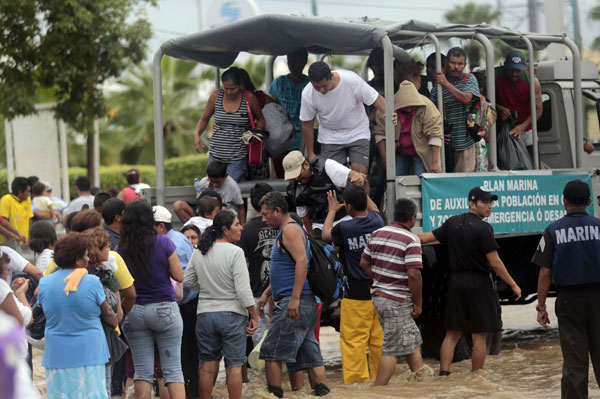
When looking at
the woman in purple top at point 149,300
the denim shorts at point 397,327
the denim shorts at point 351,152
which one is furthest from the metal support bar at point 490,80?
the woman in purple top at point 149,300

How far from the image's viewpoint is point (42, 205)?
38.2 ft

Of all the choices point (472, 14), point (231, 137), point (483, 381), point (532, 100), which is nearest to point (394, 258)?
point (483, 381)

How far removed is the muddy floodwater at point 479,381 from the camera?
6.60 metres

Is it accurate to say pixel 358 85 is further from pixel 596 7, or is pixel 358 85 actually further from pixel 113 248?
pixel 596 7

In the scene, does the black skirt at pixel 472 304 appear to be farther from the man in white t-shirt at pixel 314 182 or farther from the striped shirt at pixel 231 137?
the striped shirt at pixel 231 137

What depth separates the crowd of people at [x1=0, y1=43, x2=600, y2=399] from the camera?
4.98 metres

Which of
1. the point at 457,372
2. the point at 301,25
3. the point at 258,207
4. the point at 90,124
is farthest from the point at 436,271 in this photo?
the point at 90,124

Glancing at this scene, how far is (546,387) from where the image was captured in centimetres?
705

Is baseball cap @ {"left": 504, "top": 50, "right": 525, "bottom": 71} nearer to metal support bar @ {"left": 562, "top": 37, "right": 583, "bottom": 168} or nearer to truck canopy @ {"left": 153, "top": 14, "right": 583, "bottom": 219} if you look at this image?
truck canopy @ {"left": 153, "top": 14, "right": 583, "bottom": 219}

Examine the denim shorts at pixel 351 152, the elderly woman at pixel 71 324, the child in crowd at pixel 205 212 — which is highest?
the denim shorts at pixel 351 152

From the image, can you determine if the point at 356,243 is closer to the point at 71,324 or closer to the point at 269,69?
the point at 71,324

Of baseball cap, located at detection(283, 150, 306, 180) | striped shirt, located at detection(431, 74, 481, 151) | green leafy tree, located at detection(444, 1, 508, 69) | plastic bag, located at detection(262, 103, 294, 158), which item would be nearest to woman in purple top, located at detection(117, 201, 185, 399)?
baseball cap, located at detection(283, 150, 306, 180)

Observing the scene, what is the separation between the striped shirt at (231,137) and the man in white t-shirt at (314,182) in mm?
1125

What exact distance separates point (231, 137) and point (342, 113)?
142cm
